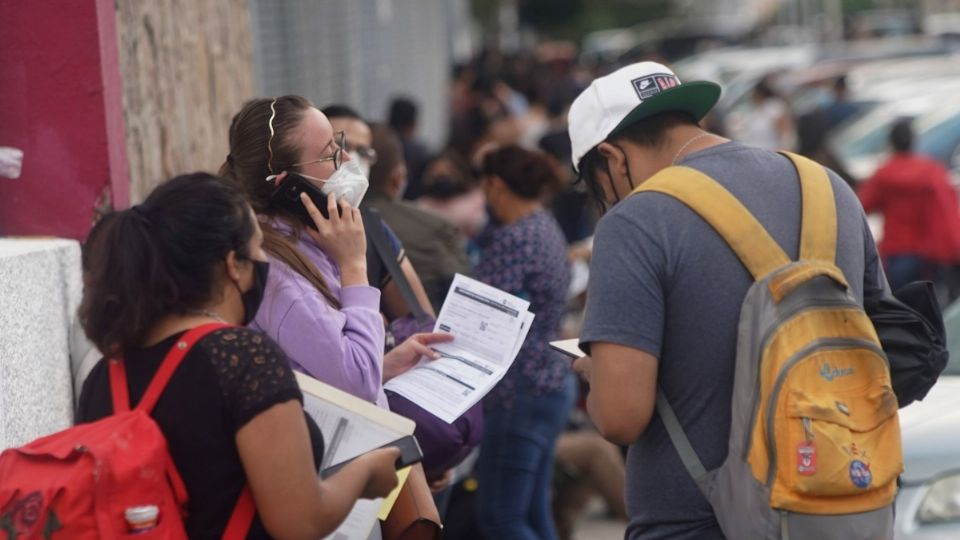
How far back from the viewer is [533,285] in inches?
224

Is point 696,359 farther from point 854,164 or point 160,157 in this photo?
point 854,164

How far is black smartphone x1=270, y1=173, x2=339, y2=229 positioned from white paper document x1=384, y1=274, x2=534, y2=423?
1.54 ft

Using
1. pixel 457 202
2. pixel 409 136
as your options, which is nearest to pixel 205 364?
pixel 457 202

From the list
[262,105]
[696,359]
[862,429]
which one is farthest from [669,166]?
[262,105]

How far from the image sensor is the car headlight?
484 cm

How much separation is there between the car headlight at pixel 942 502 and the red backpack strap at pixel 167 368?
9.90 ft

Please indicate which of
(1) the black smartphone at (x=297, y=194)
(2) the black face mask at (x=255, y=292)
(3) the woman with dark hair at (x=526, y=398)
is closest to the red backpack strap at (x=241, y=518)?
(2) the black face mask at (x=255, y=292)

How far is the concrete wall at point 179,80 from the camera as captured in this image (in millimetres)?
5023

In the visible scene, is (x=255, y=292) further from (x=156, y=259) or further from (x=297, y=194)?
(x=297, y=194)

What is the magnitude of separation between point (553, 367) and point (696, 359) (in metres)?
2.65

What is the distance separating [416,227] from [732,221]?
274 cm

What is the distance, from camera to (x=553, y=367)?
5.67 meters

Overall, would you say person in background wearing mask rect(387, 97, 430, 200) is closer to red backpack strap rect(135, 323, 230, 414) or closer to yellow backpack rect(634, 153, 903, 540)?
yellow backpack rect(634, 153, 903, 540)

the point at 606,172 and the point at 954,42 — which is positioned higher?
the point at 606,172
